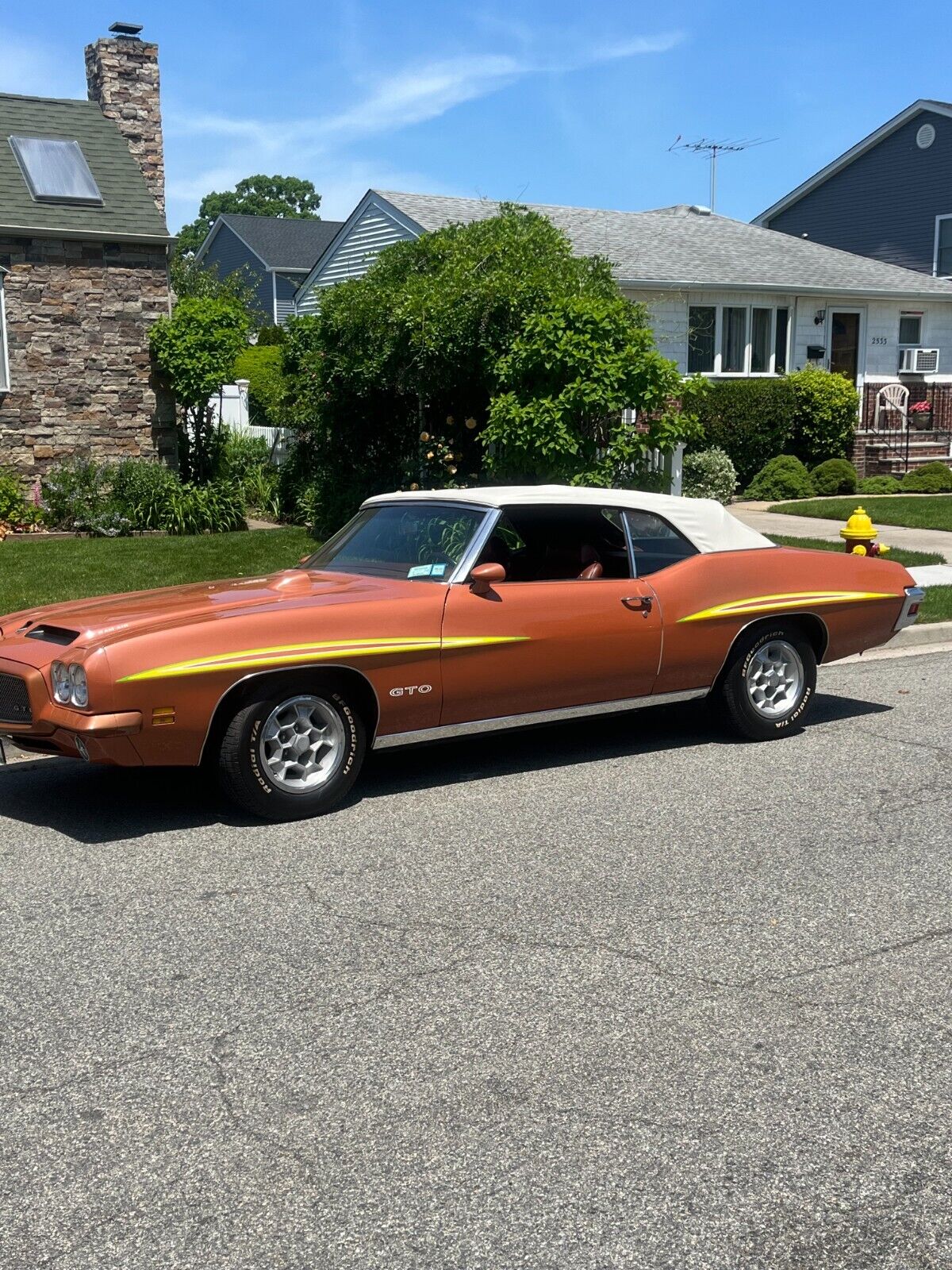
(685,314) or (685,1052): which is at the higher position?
(685,314)

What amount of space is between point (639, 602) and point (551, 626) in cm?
59

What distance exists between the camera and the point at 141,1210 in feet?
9.98

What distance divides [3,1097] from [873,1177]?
2234 millimetres

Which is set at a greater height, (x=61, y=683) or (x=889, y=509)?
(x=889, y=509)

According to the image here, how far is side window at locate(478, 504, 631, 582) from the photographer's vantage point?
6859 millimetres

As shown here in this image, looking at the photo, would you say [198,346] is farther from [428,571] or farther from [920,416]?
[920,416]

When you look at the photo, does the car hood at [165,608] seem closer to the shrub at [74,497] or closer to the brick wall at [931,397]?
the shrub at [74,497]

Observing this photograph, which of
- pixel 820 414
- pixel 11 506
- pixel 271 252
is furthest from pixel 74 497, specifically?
pixel 271 252

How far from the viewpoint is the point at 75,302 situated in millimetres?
18141

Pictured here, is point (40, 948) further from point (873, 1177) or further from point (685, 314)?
point (685, 314)

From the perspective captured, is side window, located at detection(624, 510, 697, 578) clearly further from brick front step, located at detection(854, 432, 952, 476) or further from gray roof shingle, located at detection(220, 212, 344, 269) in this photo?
gray roof shingle, located at detection(220, 212, 344, 269)

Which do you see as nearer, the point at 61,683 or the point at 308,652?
the point at 61,683

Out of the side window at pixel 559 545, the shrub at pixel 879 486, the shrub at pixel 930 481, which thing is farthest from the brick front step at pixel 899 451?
the side window at pixel 559 545

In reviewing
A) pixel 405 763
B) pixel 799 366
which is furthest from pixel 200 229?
pixel 405 763
